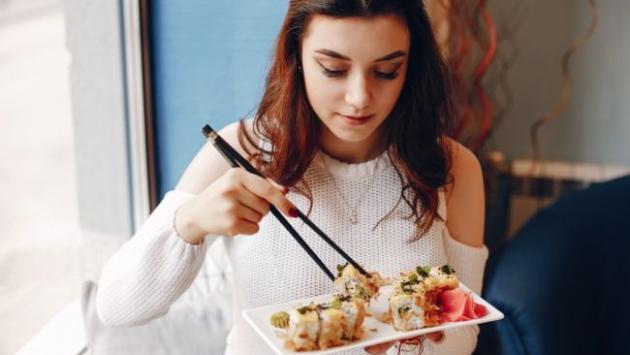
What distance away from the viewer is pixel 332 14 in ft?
4.12

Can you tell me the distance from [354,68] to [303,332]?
433 millimetres

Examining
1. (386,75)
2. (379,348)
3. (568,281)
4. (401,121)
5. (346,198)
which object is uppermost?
(386,75)

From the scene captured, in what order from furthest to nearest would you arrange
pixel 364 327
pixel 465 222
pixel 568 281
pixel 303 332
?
1. pixel 568 281
2. pixel 465 222
3. pixel 364 327
4. pixel 303 332

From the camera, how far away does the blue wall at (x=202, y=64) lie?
201 centimetres

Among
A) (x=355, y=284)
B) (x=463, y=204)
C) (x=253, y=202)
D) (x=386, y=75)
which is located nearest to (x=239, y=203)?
(x=253, y=202)

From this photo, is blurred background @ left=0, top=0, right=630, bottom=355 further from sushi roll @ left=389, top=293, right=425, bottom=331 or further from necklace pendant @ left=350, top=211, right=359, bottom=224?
sushi roll @ left=389, top=293, right=425, bottom=331

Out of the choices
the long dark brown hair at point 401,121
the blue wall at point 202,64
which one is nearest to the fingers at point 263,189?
the long dark brown hair at point 401,121

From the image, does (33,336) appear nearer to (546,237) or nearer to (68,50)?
(68,50)

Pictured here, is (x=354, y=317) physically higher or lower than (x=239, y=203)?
lower

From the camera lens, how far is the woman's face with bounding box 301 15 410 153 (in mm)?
1241

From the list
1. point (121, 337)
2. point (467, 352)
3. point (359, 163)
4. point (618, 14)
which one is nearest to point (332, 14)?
point (359, 163)

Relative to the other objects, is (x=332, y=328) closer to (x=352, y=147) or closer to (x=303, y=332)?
(x=303, y=332)

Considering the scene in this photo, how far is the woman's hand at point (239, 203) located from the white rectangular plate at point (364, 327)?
0.13m

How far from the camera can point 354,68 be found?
125 cm
